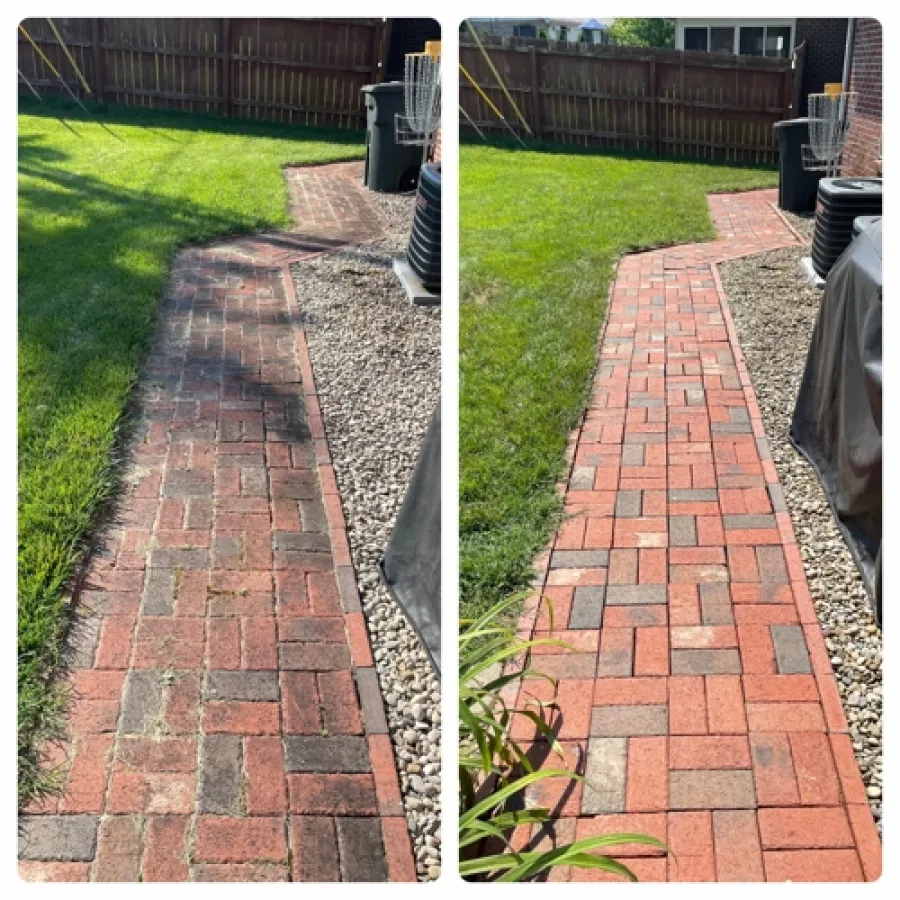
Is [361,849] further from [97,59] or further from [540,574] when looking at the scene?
[97,59]

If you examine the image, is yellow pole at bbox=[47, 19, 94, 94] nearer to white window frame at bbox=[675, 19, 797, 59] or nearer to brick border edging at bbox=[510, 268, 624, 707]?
white window frame at bbox=[675, 19, 797, 59]

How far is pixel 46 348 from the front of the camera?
338cm

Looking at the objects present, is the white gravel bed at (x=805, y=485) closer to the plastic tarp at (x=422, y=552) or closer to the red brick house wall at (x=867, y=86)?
the red brick house wall at (x=867, y=86)

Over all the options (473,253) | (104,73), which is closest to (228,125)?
(104,73)

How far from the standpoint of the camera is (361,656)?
7.38 ft

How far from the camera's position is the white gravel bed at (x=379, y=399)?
2236 millimetres

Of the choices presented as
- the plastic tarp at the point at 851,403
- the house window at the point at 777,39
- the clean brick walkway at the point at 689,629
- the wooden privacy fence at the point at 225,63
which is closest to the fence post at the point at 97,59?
the wooden privacy fence at the point at 225,63

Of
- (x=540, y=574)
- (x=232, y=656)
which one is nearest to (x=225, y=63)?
(x=232, y=656)

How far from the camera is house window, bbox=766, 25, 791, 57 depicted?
162 centimetres

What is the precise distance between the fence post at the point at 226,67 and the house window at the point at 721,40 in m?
0.75

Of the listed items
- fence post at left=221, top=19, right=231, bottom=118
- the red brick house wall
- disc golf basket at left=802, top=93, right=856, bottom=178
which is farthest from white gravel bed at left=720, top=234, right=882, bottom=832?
fence post at left=221, top=19, right=231, bottom=118

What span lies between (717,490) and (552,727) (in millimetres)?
1172

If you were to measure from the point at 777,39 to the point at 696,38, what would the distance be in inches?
4.8
